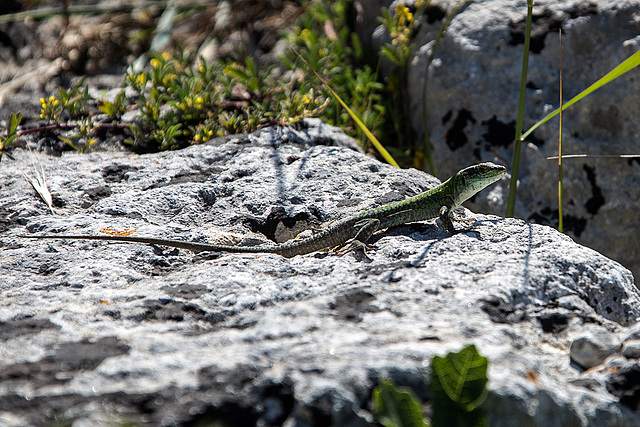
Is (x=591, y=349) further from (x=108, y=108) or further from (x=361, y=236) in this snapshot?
(x=108, y=108)

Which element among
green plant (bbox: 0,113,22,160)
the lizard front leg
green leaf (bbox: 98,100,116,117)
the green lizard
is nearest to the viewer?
the green lizard

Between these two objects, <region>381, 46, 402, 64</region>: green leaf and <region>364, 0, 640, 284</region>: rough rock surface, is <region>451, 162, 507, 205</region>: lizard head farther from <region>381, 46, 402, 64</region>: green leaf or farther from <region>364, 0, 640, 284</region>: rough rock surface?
<region>381, 46, 402, 64</region>: green leaf

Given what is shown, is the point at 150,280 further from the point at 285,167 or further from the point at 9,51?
the point at 9,51

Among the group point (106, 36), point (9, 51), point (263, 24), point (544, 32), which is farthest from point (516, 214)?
point (9, 51)

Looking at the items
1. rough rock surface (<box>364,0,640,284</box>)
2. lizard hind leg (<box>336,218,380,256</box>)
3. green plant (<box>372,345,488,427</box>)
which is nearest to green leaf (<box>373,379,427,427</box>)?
green plant (<box>372,345,488,427</box>)

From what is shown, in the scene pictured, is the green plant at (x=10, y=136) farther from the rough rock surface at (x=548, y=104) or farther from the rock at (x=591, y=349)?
the rock at (x=591, y=349)

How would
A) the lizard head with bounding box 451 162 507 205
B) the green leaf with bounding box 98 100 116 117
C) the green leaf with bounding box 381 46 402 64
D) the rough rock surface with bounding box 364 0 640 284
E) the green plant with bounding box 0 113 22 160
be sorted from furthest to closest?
the green leaf with bounding box 381 46 402 64
the green leaf with bounding box 98 100 116 117
the rough rock surface with bounding box 364 0 640 284
the green plant with bounding box 0 113 22 160
the lizard head with bounding box 451 162 507 205

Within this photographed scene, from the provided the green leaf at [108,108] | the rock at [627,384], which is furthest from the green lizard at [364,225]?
the green leaf at [108,108]
